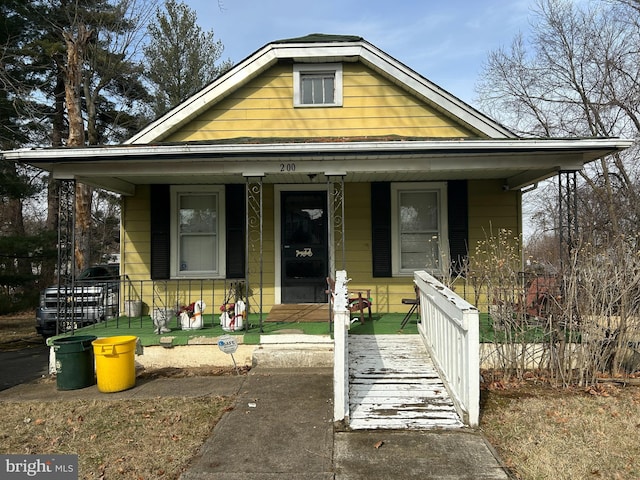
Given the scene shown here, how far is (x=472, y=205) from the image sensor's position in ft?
27.0

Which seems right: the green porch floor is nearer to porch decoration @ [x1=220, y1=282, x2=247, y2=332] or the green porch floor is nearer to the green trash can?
porch decoration @ [x1=220, y1=282, x2=247, y2=332]

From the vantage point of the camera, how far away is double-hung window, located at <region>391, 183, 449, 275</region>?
823 cm

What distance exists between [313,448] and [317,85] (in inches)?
276

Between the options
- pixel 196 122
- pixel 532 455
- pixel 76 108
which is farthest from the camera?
pixel 76 108

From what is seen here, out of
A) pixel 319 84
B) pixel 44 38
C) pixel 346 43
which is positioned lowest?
pixel 319 84

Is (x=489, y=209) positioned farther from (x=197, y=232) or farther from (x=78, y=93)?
(x=78, y=93)

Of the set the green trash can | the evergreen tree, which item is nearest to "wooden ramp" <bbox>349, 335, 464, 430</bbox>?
the green trash can

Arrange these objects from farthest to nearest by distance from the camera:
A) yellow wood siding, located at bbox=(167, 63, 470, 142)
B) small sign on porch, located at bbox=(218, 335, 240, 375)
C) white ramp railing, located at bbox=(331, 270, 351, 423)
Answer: yellow wood siding, located at bbox=(167, 63, 470, 142)
small sign on porch, located at bbox=(218, 335, 240, 375)
white ramp railing, located at bbox=(331, 270, 351, 423)

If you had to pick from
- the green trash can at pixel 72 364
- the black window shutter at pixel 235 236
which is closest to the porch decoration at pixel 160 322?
the green trash can at pixel 72 364

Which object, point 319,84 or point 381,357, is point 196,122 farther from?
point 381,357

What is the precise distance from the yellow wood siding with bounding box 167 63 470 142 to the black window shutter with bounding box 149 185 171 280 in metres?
1.28

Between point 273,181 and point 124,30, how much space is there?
12.4 m

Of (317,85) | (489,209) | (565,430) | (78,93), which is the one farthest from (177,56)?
(565,430)

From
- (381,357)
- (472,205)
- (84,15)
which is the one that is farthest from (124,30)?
(381,357)
